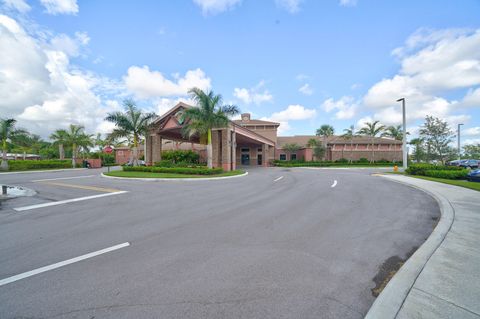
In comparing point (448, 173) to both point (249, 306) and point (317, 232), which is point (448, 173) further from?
point (249, 306)

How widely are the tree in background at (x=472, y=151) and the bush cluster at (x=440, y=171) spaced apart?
29940mm

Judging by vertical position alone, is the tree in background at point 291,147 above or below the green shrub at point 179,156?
above

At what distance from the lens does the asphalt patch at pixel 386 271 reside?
A: 2695 mm

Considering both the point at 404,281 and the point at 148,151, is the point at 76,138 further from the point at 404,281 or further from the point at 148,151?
the point at 404,281

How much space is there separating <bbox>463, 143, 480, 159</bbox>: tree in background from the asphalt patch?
161 ft

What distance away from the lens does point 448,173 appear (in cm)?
1439

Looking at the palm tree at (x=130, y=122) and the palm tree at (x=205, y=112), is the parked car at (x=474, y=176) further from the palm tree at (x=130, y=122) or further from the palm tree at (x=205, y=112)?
the palm tree at (x=130, y=122)

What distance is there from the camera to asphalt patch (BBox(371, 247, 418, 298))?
2.70 meters

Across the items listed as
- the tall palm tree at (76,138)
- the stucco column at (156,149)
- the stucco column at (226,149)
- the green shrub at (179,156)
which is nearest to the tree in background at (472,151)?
the stucco column at (226,149)

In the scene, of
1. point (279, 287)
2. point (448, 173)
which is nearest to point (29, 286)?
point (279, 287)

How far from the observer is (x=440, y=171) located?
1495 cm

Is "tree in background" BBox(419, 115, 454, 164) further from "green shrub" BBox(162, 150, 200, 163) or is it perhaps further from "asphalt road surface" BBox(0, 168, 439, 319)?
"green shrub" BBox(162, 150, 200, 163)

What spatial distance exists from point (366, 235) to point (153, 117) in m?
24.4

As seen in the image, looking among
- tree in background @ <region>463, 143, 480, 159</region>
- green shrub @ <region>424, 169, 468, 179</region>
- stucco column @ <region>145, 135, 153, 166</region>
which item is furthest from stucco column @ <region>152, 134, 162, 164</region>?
tree in background @ <region>463, 143, 480, 159</region>
